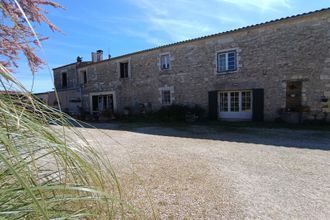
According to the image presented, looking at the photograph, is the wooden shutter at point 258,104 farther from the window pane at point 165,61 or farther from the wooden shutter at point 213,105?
the window pane at point 165,61

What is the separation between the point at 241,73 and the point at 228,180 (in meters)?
8.86

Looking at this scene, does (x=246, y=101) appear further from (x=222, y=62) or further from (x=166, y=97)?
(x=166, y=97)

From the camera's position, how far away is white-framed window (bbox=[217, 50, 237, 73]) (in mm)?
11672

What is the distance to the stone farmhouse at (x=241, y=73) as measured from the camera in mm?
9570

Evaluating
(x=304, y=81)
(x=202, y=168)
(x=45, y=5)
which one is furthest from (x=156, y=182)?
(x=304, y=81)

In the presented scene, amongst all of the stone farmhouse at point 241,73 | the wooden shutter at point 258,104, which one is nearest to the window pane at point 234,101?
the stone farmhouse at point 241,73

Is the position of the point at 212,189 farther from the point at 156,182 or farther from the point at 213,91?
the point at 213,91

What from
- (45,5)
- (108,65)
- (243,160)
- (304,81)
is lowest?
(243,160)

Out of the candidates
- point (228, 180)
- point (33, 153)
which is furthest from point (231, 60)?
point (33, 153)

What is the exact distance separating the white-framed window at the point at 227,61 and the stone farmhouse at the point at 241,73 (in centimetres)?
5

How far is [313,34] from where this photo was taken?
9547mm

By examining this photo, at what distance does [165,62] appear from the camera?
46.3 feet

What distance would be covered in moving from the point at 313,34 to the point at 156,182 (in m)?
9.48

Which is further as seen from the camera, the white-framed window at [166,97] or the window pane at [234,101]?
the white-framed window at [166,97]
